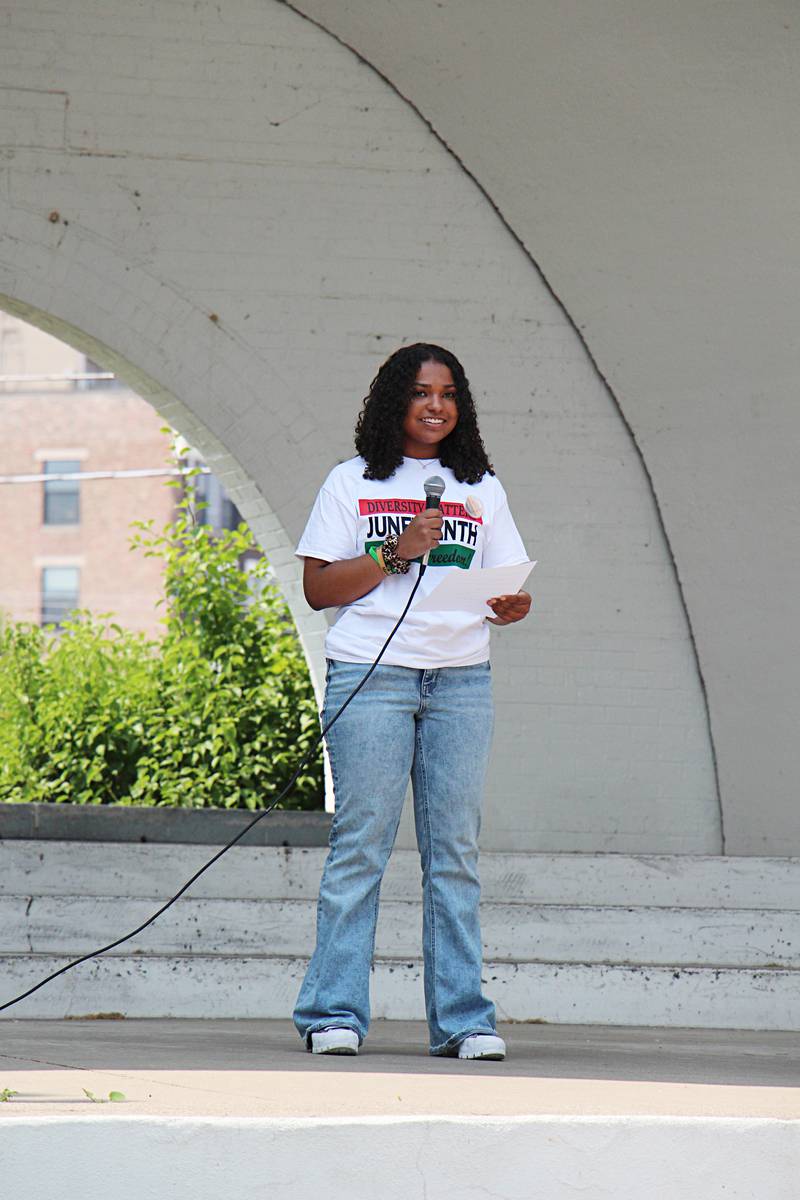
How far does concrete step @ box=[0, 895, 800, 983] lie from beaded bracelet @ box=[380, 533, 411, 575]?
1.76m

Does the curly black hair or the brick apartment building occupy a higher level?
the brick apartment building

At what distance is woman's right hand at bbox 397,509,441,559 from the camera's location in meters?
3.21

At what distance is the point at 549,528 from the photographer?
20.1 feet

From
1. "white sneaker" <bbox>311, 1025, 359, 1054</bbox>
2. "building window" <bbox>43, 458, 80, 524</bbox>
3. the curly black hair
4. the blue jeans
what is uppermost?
"building window" <bbox>43, 458, 80, 524</bbox>

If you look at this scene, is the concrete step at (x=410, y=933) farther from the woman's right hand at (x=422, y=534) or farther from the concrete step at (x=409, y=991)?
the woman's right hand at (x=422, y=534)

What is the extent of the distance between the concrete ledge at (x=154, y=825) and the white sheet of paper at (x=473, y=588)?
2.67 metres

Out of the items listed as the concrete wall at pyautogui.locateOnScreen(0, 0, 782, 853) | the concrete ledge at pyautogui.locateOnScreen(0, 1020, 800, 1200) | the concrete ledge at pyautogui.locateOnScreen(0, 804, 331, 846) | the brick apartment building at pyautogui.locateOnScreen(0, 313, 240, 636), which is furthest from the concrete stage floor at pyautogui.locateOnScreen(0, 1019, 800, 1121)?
the brick apartment building at pyautogui.locateOnScreen(0, 313, 240, 636)

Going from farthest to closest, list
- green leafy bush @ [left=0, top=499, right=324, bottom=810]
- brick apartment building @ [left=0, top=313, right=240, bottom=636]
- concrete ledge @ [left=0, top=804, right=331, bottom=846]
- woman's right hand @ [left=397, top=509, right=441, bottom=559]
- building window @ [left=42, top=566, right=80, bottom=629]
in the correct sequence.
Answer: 1. building window @ [left=42, top=566, right=80, bottom=629]
2. brick apartment building @ [left=0, top=313, right=240, bottom=636]
3. green leafy bush @ [left=0, top=499, right=324, bottom=810]
4. concrete ledge @ [left=0, top=804, right=331, bottom=846]
5. woman's right hand @ [left=397, top=509, right=441, bottom=559]

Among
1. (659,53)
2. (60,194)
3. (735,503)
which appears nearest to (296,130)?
(60,194)

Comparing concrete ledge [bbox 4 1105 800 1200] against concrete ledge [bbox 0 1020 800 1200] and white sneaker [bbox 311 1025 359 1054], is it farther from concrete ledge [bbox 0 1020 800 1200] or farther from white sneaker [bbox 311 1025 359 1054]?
white sneaker [bbox 311 1025 359 1054]

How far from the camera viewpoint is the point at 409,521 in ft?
11.2

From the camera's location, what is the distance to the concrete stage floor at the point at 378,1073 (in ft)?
8.08

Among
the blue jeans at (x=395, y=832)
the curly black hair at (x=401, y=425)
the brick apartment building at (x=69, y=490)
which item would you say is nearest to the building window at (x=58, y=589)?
the brick apartment building at (x=69, y=490)

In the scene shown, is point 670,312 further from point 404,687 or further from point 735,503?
point 404,687
